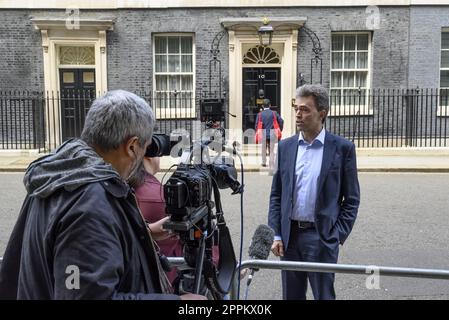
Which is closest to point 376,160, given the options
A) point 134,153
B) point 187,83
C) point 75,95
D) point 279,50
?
point 279,50

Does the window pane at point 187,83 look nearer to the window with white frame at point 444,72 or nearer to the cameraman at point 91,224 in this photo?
the window with white frame at point 444,72

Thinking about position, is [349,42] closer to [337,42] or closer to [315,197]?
[337,42]

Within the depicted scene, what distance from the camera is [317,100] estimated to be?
3.66m

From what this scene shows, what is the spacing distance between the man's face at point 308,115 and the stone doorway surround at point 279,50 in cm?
1441

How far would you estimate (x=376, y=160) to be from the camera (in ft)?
52.6

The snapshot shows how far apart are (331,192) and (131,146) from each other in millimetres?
2016

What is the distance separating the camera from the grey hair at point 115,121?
187 centimetres

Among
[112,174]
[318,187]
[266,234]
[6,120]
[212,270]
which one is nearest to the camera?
[112,174]

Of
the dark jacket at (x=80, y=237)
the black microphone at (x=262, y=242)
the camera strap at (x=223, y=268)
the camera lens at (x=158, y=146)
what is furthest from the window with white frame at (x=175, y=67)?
the dark jacket at (x=80, y=237)

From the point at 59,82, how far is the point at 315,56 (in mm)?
Result: 8866

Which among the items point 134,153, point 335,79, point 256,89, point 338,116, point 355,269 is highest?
point 335,79

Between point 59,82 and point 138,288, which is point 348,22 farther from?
point 138,288

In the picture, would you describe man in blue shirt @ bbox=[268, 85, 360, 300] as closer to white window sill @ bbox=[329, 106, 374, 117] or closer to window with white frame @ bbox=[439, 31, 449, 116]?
white window sill @ bbox=[329, 106, 374, 117]

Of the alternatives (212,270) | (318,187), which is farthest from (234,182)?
(318,187)
